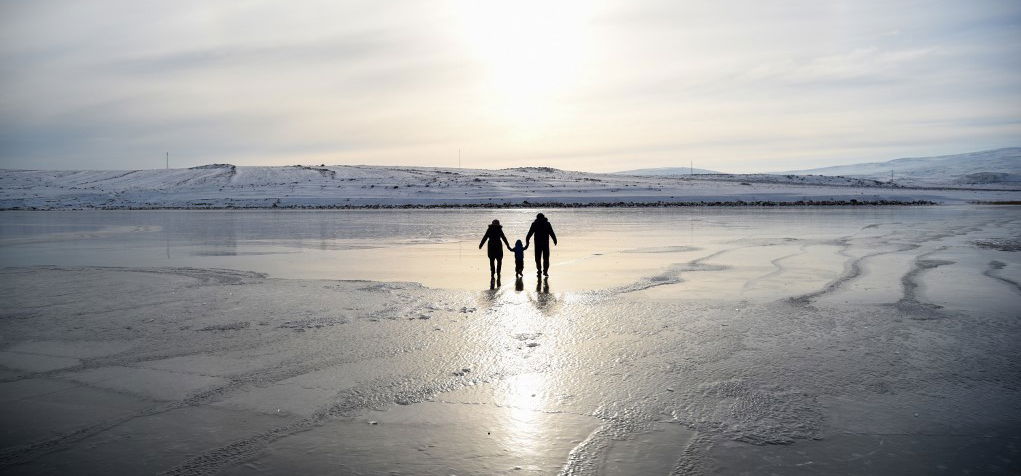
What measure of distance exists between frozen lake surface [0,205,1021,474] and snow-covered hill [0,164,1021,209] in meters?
60.4

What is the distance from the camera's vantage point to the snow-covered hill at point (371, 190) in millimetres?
76438

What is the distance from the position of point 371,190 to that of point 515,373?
8535 centimetres

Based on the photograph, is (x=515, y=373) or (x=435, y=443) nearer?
(x=435, y=443)

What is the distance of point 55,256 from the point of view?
18547 mm

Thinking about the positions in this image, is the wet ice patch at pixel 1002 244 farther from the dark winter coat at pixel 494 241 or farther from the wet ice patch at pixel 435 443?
the wet ice patch at pixel 435 443

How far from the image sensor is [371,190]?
89625 millimetres

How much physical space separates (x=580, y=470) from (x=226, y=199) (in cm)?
8587

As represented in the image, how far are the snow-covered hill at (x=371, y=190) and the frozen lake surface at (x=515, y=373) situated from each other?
60.4 m

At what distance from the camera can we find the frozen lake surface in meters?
4.68

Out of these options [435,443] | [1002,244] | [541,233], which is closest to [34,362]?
[435,443]

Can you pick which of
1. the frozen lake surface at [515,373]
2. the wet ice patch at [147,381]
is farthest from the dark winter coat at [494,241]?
the wet ice patch at [147,381]

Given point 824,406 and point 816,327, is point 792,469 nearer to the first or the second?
point 824,406

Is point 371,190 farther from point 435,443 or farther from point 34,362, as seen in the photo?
point 435,443

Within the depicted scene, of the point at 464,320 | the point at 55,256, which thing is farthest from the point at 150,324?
the point at 55,256
